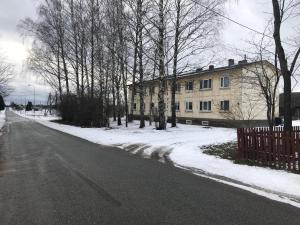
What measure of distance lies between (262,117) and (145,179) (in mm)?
30833

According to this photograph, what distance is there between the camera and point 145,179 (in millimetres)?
8727

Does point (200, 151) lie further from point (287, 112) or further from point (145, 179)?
point (145, 179)

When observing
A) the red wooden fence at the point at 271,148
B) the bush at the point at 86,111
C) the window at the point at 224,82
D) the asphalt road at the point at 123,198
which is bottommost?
the asphalt road at the point at 123,198

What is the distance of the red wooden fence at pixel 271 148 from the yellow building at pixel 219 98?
66.7ft

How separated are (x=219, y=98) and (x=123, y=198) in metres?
31.7

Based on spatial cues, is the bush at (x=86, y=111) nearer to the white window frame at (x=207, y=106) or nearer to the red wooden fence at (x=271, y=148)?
the white window frame at (x=207, y=106)

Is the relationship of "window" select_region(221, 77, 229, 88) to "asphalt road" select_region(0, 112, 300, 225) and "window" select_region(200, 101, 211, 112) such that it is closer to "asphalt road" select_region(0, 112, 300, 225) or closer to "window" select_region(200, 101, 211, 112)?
"window" select_region(200, 101, 211, 112)

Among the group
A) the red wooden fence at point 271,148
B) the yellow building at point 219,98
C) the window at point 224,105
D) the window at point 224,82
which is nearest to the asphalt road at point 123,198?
the red wooden fence at point 271,148

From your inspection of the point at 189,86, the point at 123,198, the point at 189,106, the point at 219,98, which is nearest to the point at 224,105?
the point at 219,98

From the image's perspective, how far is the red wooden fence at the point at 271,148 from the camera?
31.8 feet

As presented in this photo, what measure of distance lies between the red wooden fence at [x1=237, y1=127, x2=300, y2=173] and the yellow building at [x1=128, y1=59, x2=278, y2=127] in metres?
20.3

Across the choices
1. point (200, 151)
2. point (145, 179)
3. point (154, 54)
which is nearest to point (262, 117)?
point (154, 54)

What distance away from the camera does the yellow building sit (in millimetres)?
34500

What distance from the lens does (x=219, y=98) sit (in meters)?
37.5
